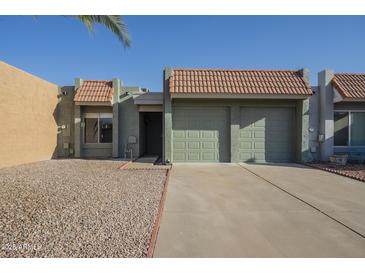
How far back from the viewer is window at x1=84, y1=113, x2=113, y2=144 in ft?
50.9

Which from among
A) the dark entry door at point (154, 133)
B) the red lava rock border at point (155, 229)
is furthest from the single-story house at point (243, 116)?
the red lava rock border at point (155, 229)

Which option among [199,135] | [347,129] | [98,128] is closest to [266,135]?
[199,135]

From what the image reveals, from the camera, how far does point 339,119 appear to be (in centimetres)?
1355

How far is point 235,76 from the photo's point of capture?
43.3 feet

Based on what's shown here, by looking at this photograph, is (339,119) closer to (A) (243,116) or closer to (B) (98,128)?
(A) (243,116)

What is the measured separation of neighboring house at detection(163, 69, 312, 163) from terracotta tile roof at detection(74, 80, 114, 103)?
13.3 ft

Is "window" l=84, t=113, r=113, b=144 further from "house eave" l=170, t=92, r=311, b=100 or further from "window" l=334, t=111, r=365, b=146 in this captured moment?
"window" l=334, t=111, r=365, b=146

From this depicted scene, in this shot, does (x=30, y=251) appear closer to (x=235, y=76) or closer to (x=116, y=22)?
(x=116, y=22)

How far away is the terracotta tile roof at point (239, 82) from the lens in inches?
482

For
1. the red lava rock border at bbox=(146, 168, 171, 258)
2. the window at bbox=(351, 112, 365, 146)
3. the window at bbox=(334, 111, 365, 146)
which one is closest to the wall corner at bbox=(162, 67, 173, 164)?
the red lava rock border at bbox=(146, 168, 171, 258)

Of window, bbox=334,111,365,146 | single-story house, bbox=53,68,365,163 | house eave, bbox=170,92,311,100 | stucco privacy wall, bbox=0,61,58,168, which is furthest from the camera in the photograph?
window, bbox=334,111,365,146

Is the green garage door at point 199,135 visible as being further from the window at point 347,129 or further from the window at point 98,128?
the window at point 347,129

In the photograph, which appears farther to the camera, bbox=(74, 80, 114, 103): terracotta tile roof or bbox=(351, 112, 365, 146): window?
bbox=(74, 80, 114, 103): terracotta tile roof

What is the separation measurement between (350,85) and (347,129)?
221 cm
